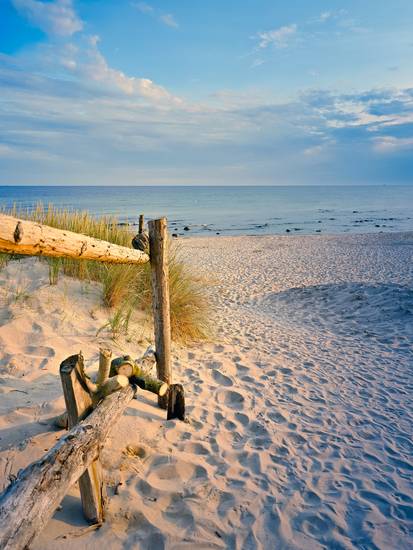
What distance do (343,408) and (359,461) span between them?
0.88m

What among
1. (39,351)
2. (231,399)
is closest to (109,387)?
(231,399)

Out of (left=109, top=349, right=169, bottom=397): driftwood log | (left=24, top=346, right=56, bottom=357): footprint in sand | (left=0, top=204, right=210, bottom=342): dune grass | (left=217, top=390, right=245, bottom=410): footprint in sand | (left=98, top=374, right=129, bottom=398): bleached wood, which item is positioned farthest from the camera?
(left=0, top=204, right=210, bottom=342): dune grass

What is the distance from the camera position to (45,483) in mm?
1734

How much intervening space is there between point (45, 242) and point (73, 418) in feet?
3.43

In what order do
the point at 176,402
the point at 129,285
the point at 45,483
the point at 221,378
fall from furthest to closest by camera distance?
1. the point at 129,285
2. the point at 221,378
3. the point at 176,402
4. the point at 45,483

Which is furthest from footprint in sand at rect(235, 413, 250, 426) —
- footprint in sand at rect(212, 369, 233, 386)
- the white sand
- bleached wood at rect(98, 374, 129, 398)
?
bleached wood at rect(98, 374, 129, 398)

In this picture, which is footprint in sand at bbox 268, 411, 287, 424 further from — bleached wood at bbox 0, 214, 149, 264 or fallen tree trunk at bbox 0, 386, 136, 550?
bleached wood at bbox 0, 214, 149, 264

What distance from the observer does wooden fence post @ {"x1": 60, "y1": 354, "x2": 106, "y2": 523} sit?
2.13 metres

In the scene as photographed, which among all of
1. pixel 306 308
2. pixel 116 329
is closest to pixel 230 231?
pixel 306 308

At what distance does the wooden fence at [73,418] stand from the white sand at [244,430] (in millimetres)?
287

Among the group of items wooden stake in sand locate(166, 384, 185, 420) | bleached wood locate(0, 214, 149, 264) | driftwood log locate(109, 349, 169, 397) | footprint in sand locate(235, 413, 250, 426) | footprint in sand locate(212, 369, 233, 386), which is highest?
bleached wood locate(0, 214, 149, 264)

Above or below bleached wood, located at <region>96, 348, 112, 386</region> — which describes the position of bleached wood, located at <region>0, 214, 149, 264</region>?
above

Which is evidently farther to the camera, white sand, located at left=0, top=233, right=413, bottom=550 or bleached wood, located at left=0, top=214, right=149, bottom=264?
white sand, located at left=0, top=233, right=413, bottom=550

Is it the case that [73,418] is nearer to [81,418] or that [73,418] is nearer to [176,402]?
[81,418]
